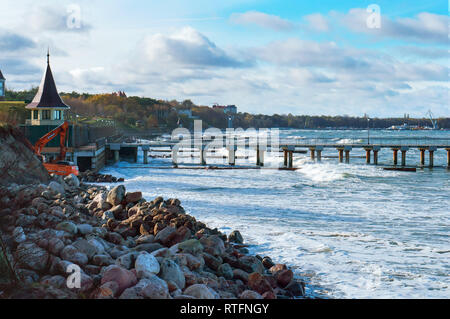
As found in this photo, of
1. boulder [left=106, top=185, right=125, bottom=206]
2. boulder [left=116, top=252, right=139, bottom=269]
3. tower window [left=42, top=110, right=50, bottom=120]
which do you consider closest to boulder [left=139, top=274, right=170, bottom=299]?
boulder [left=116, top=252, right=139, bottom=269]

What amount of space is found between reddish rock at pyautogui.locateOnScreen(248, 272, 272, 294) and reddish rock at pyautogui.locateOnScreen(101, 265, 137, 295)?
2.26m

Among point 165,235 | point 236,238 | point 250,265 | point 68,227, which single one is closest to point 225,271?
point 250,265

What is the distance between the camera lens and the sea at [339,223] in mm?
10078

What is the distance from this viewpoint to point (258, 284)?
8250 mm

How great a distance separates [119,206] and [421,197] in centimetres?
1549

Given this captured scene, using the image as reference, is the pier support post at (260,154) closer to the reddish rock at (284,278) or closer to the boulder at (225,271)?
the reddish rock at (284,278)

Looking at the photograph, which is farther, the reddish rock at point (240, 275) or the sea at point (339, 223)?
the sea at point (339, 223)

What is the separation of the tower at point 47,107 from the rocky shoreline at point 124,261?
2502 cm

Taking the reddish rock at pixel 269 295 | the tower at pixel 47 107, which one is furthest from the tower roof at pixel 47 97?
the reddish rock at pixel 269 295

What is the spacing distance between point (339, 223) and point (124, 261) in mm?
9657

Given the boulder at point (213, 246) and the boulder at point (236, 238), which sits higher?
the boulder at point (213, 246)

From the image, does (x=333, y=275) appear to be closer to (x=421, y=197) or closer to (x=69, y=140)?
(x=421, y=197)

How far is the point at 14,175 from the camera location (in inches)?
706

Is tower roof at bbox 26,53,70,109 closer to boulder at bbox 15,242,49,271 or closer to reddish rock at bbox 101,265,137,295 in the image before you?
boulder at bbox 15,242,49,271
